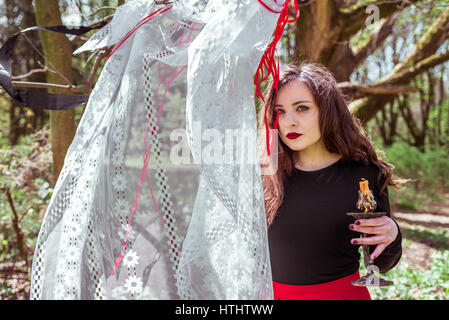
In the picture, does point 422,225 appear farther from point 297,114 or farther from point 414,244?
point 297,114

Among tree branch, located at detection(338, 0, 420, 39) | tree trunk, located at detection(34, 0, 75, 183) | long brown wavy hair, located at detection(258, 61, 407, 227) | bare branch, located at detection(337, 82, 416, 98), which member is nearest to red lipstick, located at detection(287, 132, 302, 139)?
long brown wavy hair, located at detection(258, 61, 407, 227)

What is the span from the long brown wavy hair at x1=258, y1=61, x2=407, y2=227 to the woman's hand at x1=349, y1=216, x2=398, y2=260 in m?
0.34

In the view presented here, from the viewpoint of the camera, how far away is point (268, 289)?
4.17 ft

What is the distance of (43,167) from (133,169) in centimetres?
257

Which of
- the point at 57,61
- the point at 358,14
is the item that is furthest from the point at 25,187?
the point at 358,14

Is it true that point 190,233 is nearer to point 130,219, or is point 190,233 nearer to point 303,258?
point 130,219

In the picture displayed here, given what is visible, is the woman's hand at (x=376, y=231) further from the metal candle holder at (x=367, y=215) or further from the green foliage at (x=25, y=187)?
the green foliage at (x=25, y=187)

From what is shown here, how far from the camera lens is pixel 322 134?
6.52 feet

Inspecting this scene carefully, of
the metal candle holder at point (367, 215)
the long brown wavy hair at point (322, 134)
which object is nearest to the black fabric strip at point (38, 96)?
the long brown wavy hair at point (322, 134)

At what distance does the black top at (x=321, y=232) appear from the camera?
1.87m

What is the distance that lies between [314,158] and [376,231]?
59cm

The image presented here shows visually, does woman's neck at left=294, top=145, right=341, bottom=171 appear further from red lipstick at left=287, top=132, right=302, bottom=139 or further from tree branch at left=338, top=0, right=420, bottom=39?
tree branch at left=338, top=0, right=420, bottom=39

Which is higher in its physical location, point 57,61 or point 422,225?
point 57,61

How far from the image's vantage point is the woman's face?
186 cm
